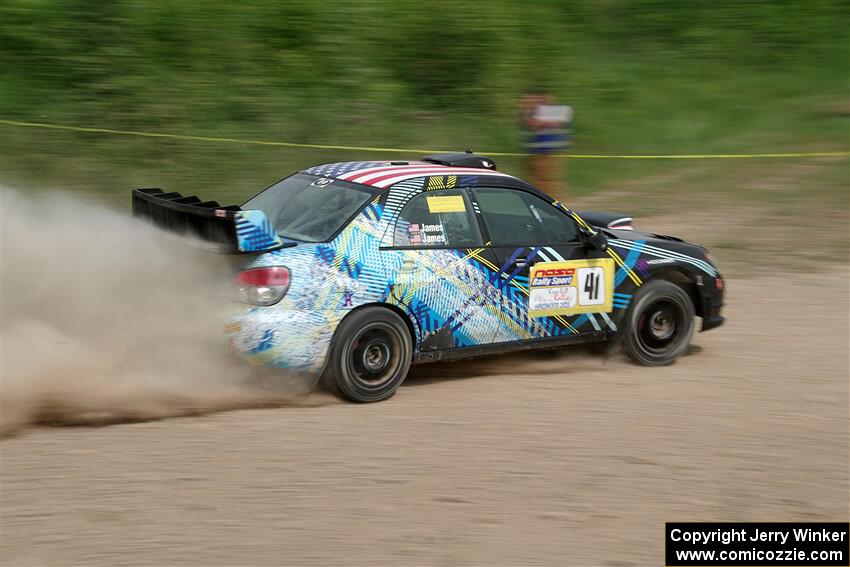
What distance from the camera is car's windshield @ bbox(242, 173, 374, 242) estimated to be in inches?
267

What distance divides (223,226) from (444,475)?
2125 mm

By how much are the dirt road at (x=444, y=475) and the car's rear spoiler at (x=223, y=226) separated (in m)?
1.08

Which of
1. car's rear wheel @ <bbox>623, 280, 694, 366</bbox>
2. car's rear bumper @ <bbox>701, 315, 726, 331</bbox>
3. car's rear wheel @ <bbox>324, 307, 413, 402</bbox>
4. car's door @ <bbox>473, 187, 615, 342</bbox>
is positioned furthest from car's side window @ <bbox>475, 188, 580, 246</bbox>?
car's rear bumper @ <bbox>701, 315, 726, 331</bbox>

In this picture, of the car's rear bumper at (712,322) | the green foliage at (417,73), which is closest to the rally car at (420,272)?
the car's rear bumper at (712,322)

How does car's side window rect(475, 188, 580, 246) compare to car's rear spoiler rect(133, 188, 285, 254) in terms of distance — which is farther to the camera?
car's side window rect(475, 188, 580, 246)

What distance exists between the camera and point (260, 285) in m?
6.30

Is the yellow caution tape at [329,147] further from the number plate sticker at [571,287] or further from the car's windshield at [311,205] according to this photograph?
the car's windshield at [311,205]

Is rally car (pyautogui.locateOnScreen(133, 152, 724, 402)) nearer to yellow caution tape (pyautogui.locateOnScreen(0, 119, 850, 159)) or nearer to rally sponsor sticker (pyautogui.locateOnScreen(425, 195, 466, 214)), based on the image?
rally sponsor sticker (pyautogui.locateOnScreen(425, 195, 466, 214))

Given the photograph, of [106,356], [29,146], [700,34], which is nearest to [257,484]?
[106,356]

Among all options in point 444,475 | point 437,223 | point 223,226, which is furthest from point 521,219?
point 444,475

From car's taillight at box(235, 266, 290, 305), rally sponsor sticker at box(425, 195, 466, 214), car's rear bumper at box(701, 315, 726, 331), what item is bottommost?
car's rear bumper at box(701, 315, 726, 331)

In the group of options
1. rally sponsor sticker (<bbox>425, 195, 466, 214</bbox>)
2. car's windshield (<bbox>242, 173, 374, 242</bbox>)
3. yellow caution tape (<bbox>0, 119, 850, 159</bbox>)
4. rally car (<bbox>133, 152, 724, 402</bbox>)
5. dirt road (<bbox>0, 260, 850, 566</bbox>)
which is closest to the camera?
dirt road (<bbox>0, 260, 850, 566</bbox>)

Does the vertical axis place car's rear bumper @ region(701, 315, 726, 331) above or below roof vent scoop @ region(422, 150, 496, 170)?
below

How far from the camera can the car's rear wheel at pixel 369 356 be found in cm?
655
